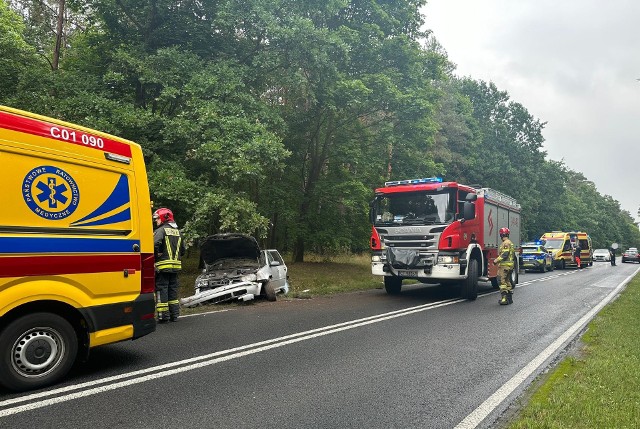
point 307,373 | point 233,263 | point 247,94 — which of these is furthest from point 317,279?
point 307,373

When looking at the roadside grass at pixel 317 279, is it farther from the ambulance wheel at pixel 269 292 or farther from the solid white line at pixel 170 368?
the solid white line at pixel 170 368

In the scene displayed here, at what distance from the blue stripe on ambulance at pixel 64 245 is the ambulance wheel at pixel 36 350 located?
0.67 metres

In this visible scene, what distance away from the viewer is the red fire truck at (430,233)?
11.0m

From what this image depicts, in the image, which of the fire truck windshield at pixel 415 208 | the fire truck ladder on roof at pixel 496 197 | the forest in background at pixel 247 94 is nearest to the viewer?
the fire truck windshield at pixel 415 208

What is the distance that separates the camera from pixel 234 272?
10.9m

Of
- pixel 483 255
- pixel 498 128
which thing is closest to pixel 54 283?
pixel 483 255

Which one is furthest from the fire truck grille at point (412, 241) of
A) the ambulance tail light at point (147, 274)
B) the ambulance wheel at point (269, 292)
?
the ambulance tail light at point (147, 274)

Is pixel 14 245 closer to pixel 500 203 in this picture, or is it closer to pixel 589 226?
pixel 500 203

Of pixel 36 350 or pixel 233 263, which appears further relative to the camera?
pixel 233 263

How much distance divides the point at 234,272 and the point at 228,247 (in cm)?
67

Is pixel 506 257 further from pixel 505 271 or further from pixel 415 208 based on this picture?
pixel 415 208

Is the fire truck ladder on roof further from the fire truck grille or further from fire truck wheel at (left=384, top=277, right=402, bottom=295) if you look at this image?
fire truck wheel at (left=384, top=277, right=402, bottom=295)

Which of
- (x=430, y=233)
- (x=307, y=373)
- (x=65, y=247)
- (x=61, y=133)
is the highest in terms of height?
(x=61, y=133)

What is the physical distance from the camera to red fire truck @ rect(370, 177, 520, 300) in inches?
435
